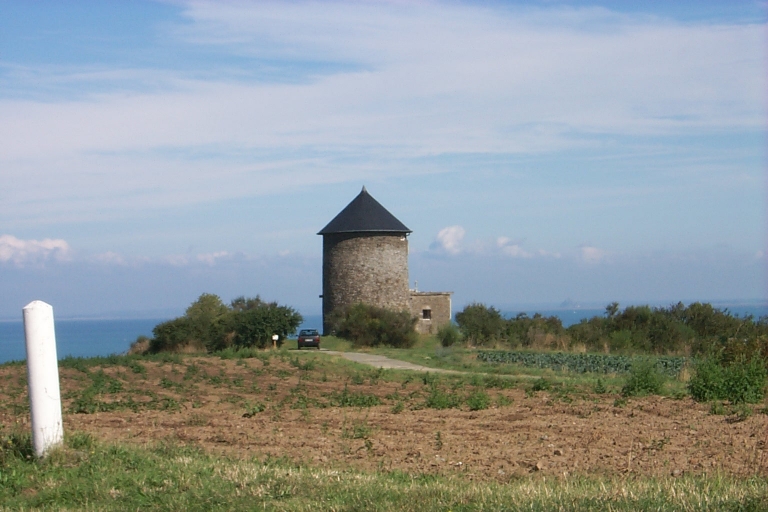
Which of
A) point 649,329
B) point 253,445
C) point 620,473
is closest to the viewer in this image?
point 620,473

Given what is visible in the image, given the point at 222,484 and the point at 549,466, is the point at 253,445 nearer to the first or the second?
the point at 222,484

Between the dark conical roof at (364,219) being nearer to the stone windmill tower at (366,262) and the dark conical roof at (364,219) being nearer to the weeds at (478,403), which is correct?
the stone windmill tower at (366,262)

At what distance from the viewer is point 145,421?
1245 centimetres

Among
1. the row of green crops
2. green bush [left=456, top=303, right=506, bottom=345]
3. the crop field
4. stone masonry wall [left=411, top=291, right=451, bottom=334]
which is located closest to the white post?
the crop field

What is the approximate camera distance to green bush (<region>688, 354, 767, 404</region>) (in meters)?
13.6

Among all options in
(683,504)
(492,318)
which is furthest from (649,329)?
(683,504)

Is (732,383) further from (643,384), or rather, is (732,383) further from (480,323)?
(480,323)

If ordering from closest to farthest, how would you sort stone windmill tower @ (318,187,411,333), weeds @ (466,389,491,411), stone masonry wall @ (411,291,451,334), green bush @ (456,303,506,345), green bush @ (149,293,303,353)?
weeds @ (466,389,491,411)
green bush @ (149,293,303,353)
green bush @ (456,303,506,345)
stone windmill tower @ (318,187,411,333)
stone masonry wall @ (411,291,451,334)

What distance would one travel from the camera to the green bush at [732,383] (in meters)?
13.6

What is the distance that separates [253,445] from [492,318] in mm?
35842

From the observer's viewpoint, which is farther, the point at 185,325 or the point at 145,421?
the point at 185,325

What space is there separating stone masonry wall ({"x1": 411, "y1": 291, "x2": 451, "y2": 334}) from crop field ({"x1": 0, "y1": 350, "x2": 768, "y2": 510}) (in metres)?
39.8

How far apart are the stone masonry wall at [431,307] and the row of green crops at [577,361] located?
25457mm

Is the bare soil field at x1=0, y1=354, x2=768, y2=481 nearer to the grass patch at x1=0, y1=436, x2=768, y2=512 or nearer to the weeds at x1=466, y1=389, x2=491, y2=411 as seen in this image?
the weeds at x1=466, y1=389, x2=491, y2=411
